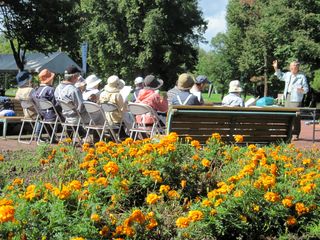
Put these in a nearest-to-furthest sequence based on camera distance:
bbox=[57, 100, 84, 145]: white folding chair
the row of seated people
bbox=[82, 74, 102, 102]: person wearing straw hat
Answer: the row of seated people < bbox=[57, 100, 84, 145]: white folding chair < bbox=[82, 74, 102, 102]: person wearing straw hat

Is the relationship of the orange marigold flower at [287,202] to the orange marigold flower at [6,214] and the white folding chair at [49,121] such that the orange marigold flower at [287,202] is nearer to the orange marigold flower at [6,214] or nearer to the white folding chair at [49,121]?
the orange marigold flower at [6,214]

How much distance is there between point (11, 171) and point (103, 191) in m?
2.38

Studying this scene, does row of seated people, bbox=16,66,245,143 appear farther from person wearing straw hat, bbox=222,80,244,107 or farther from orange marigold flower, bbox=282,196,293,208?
orange marigold flower, bbox=282,196,293,208

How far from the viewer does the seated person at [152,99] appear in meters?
9.32

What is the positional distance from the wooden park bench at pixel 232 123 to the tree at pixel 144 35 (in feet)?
128

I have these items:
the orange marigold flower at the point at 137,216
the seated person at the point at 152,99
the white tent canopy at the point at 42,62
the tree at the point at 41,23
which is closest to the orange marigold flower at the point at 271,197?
the orange marigold flower at the point at 137,216

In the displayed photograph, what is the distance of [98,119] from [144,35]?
3829 centimetres

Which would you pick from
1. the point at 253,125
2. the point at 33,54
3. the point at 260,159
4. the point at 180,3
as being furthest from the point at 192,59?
the point at 260,159

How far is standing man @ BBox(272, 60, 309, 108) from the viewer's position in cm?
1197

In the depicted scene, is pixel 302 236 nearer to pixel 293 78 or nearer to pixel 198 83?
pixel 198 83

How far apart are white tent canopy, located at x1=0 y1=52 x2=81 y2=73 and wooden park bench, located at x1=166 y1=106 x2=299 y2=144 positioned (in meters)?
20.8

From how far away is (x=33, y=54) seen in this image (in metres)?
39.6

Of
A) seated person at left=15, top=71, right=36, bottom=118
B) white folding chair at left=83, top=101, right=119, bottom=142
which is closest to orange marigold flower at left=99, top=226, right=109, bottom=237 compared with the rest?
white folding chair at left=83, top=101, right=119, bottom=142

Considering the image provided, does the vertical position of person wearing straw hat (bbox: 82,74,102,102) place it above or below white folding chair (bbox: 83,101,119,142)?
above
